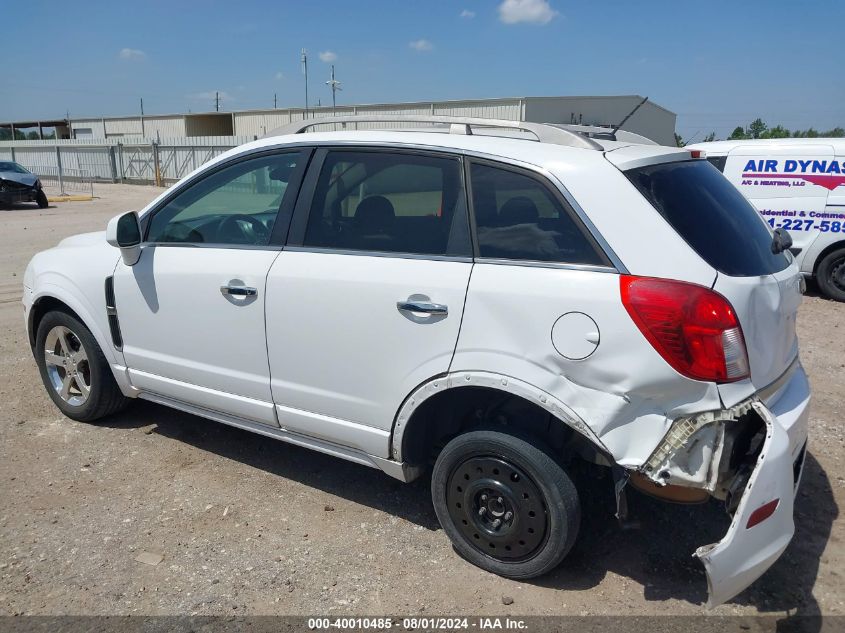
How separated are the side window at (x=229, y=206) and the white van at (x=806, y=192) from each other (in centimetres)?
657

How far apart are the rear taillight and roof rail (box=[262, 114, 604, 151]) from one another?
76cm

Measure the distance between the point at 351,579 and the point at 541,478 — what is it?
97cm

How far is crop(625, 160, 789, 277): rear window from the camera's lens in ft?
8.38

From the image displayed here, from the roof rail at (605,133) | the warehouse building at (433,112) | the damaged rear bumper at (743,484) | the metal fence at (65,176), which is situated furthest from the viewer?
the metal fence at (65,176)

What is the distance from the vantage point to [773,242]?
3.04 m

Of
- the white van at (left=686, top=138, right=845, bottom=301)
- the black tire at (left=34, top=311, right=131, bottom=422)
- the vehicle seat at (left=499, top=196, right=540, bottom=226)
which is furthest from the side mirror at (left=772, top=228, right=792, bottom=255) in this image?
the white van at (left=686, top=138, right=845, bottom=301)

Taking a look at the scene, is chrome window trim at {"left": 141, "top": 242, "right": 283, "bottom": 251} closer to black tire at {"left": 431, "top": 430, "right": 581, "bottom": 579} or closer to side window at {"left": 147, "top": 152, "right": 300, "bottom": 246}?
side window at {"left": 147, "top": 152, "right": 300, "bottom": 246}

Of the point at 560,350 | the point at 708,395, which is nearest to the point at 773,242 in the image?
the point at 708,395

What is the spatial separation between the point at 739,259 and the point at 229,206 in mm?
2672

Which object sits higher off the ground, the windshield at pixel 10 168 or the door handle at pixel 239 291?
the door handle at pixel 239 291

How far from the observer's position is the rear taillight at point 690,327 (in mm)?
2363

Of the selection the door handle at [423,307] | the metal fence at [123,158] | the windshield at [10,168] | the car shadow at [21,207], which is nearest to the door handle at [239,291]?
the door handle at [423,307]

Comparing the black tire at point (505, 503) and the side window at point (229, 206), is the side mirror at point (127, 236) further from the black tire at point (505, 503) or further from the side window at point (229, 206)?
the black tire at point (505, 503)

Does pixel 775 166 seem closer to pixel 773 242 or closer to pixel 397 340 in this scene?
pixel 773 242
